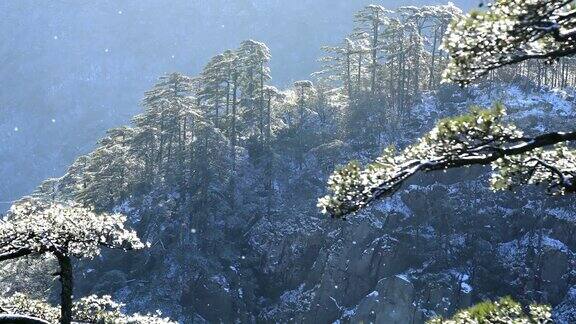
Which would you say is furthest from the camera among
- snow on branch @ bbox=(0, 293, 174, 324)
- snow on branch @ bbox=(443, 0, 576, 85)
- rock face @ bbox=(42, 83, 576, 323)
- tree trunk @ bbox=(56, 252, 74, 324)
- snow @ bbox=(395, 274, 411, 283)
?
snow @ bbox=(395, 274, 411, 283)

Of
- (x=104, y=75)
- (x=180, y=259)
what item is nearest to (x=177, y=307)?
(x=180, y=259)

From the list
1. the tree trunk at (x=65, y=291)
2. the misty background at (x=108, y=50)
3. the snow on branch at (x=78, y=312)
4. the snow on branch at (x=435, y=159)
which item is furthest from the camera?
the misty background at (x=108, y=50)

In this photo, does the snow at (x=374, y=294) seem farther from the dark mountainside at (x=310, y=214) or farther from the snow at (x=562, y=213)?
the snow at (x=562, y=213)

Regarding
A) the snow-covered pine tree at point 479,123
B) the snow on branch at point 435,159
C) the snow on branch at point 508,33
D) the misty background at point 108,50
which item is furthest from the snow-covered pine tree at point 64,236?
the misty background at point 108,50

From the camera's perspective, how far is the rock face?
31.9 m

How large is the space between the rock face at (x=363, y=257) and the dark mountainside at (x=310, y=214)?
0.09 meters

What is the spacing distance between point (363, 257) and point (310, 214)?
6.01m

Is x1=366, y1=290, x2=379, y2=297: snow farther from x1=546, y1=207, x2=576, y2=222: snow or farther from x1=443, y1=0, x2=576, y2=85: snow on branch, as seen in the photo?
x1=443, y1=0, x2=576, y2=85: snow on branch

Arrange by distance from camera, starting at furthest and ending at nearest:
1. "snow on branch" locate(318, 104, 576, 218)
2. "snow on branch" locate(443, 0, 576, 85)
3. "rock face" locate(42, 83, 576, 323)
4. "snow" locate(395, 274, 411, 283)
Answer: "snow" locate(395, 274, 411, 283)
"rock face" locate(42, 83, 576, 323)
"snow on branch" locate(318, 104, 576, 218)
"snow on branch" locate(443, 0, 576, 85)

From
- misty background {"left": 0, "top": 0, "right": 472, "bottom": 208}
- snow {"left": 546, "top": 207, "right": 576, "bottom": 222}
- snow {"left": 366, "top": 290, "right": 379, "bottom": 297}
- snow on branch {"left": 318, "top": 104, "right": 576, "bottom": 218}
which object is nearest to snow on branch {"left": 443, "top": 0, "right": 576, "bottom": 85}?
snow on branch {"left": 318, "top": 104, "right": 576, "bottom": 218}

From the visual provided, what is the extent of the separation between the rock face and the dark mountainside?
0.09 metres

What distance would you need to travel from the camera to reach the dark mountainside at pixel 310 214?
32.8 meters

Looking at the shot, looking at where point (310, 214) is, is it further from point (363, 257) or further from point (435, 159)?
point (435, 159)

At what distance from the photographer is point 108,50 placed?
149 m
